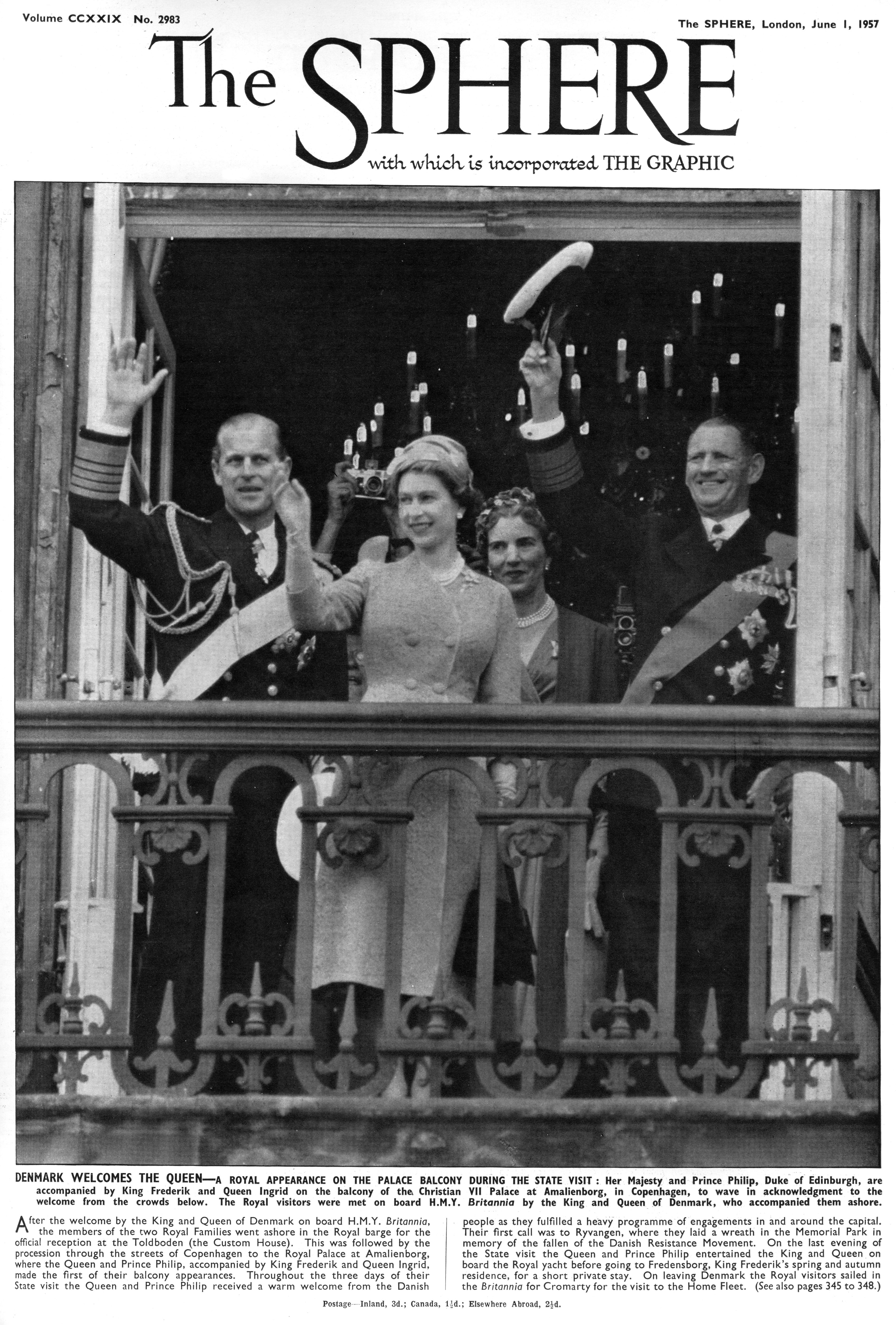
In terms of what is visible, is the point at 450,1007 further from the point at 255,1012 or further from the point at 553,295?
the point at 553,295

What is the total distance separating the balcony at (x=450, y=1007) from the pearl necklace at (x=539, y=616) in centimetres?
32

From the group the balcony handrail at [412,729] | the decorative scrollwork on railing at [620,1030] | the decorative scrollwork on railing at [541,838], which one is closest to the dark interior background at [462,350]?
the balcony handrail at [412,729]

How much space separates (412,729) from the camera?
17.7 feet

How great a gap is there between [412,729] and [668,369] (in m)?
1.17

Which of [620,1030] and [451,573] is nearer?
[620,1030]

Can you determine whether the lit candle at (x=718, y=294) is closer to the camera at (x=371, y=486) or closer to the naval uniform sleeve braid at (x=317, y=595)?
the camera at (x=371, y=486)

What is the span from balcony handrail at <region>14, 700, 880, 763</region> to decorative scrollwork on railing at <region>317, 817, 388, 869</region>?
188 millimetres

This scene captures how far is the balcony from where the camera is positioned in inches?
210

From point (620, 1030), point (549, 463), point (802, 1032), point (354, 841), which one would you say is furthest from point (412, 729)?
point (802, 1032)

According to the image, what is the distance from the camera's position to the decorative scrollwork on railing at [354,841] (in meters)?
5.38

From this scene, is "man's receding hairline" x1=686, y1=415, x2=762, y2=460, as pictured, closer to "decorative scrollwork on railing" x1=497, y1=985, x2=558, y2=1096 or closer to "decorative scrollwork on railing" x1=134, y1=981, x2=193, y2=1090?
"decorative scrollwork on railing" x1=497, y1=985, x2=558, y2=1096

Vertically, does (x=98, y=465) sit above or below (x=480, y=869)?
above

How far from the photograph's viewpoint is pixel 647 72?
5.62 meters
